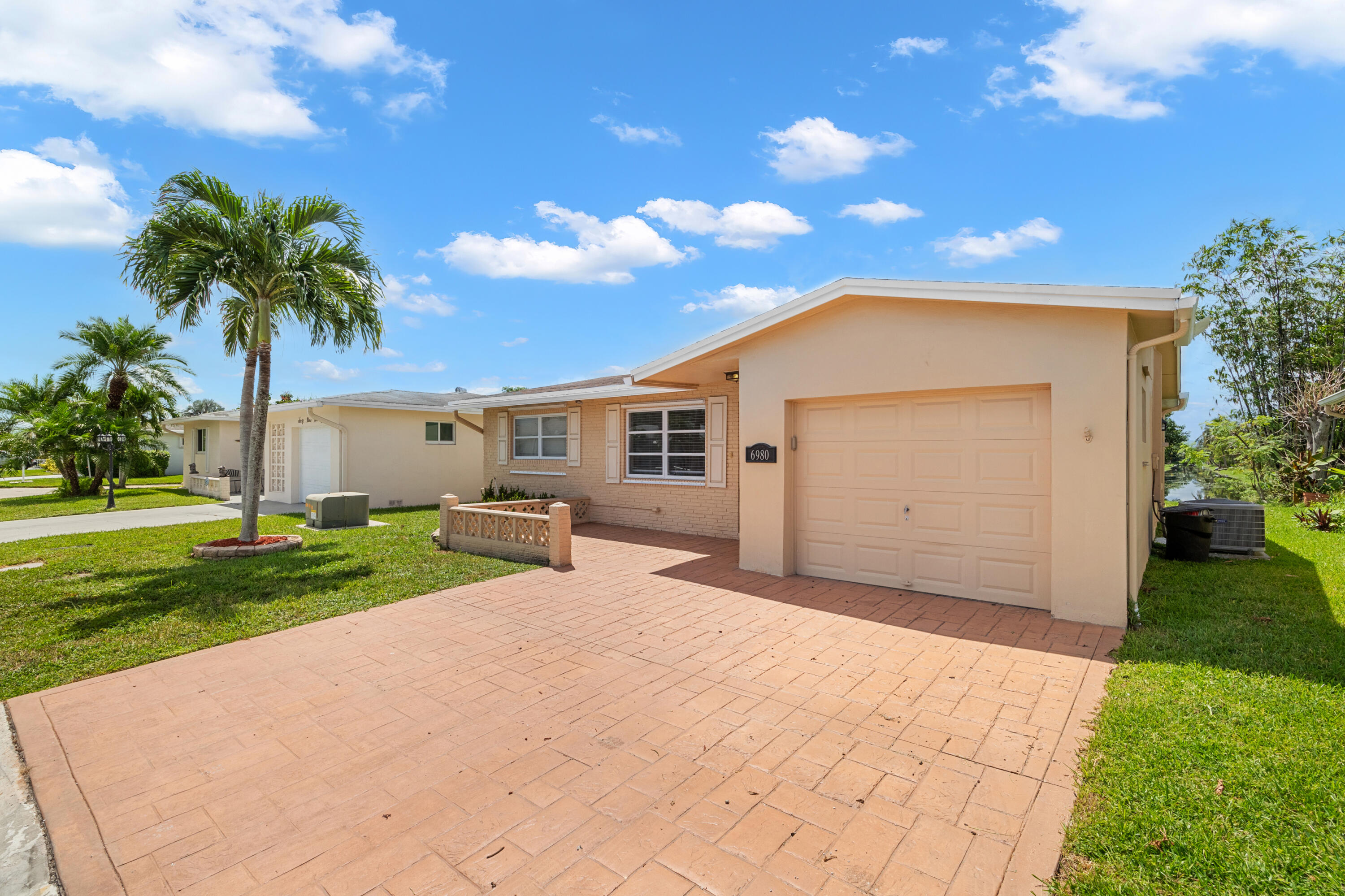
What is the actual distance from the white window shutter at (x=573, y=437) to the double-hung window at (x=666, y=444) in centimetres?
156

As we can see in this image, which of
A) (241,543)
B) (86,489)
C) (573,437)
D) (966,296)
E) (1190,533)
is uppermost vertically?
(966,296)

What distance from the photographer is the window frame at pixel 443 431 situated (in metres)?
18.4

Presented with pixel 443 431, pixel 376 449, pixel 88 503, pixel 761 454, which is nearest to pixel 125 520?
pixel 376 449

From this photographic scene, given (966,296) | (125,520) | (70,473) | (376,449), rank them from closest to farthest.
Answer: (966,296)
(125,520)
(376,449)
(70,473)

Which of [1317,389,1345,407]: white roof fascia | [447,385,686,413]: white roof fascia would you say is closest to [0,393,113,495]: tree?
[447,385,686,413]: white roof fascia

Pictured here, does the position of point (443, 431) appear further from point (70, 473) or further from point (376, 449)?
point (70, 473)

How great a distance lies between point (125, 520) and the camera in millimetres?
14539

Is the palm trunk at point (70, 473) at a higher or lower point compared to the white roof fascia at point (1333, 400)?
lower

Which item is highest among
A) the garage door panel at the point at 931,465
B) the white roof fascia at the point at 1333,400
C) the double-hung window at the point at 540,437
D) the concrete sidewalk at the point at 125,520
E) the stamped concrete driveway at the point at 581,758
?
the white roof fascia at the point at 1333,400

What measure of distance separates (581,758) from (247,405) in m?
9.43

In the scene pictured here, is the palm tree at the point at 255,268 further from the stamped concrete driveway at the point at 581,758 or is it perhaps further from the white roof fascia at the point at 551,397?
the stamped concrete driveway at the point at 581,758

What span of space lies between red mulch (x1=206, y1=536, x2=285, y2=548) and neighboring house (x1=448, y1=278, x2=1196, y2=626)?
675 centimetres

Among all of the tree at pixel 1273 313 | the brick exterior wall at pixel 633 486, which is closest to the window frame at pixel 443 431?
the brick exterior wall at pixel 633 486

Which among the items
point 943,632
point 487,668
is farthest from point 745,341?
point 487,668
